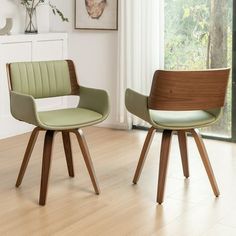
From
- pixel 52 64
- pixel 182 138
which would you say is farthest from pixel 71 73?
pixel 182 138

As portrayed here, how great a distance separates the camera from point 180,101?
319 centimetres

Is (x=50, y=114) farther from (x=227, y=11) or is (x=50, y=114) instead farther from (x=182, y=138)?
(x=227, y=11)

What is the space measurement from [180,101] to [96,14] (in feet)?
8.21

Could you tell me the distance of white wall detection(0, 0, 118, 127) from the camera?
542 centimetres

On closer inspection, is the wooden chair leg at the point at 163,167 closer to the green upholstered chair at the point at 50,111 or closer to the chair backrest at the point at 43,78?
the green upholstered chair at the point at 50,111

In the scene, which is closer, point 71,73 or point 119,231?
point 119,231

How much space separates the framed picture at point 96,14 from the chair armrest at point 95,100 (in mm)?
1710

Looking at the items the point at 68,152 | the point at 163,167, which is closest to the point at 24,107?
the point at 68,152

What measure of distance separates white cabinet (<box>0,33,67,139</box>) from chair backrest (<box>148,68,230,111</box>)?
7.15ft

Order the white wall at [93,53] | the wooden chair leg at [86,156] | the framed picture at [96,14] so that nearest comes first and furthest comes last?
the wooden chair leg at [86,156], the framed picture at [96,14], the white wall at [93,53]

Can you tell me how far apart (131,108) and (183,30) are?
73.5 inches

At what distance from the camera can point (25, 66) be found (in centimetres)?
362

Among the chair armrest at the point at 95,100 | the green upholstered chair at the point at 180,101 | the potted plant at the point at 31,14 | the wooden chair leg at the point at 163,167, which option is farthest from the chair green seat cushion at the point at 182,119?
the potted plant at the point at 31,14

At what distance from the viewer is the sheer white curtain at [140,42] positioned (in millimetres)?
5074
